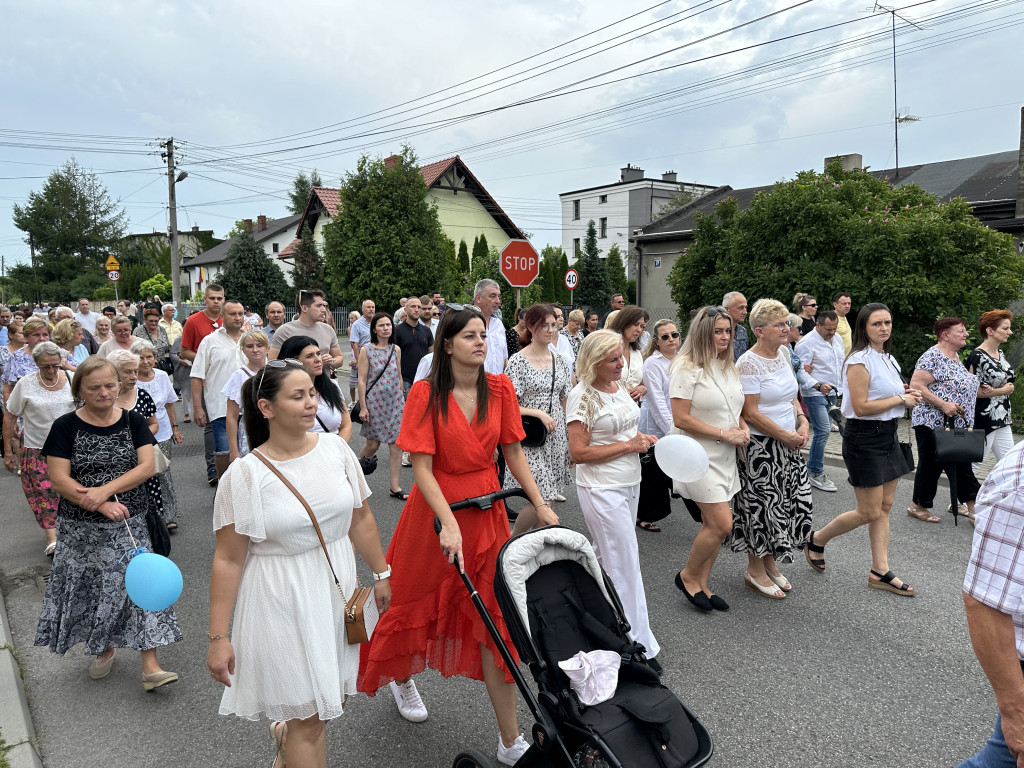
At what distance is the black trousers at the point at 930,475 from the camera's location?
6340 millimetres

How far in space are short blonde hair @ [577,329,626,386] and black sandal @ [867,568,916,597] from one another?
8.76 ft

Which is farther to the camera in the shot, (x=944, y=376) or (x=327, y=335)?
(x=327, y=335)

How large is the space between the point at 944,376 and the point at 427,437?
16.8 ft

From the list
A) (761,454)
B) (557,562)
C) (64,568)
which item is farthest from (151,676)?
(761,454)

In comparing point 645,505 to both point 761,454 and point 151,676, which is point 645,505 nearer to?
point 761,454

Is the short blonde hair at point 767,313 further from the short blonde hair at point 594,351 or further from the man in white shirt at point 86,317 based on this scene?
the man in white shirt at point 86,317

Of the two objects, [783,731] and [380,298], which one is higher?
[380,298]

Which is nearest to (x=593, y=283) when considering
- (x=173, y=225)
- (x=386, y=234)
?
(x=386, y=234)

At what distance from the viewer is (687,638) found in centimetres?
429

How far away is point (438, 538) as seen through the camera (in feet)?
10.3

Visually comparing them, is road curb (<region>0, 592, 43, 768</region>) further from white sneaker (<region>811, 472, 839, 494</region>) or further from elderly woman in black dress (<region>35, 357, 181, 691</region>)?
white sneaker (<region>811, 472, 839, 494</region>)

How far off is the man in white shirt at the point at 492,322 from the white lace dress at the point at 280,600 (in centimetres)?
467

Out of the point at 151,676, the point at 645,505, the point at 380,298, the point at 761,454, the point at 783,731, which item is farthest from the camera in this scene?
the point at 380,298

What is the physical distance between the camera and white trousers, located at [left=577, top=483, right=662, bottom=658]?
152 inches
